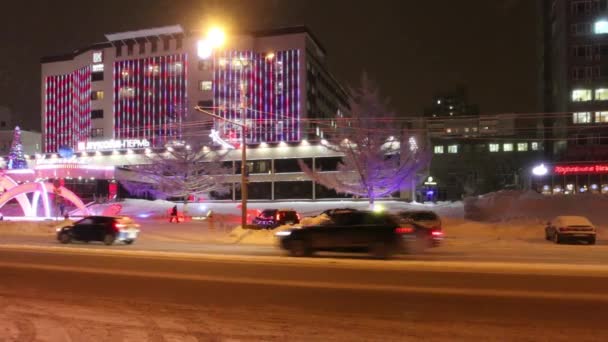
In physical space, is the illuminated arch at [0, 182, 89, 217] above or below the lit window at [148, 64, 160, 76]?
below

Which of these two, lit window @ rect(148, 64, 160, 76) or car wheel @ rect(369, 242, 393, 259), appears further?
lit window @ rect(148, 64, 160, 76)

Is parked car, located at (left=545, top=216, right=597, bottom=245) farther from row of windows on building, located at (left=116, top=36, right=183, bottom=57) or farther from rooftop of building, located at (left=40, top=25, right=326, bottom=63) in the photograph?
row of windows on building, located at (left=116, top=36, right=183, bottom=57)

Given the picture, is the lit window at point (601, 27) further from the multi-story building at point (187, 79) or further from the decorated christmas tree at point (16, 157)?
the decorated christmas tree at point (16, 157)

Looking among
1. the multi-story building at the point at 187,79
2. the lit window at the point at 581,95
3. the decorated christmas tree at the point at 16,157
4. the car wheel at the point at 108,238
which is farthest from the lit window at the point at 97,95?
the car wheel at the point at 108,238

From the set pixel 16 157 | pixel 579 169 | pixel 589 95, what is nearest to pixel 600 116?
pixel 589 95

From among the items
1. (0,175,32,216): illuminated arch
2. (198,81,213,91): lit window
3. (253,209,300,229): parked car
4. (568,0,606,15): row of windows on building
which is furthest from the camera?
(198,81,213,91): lit window

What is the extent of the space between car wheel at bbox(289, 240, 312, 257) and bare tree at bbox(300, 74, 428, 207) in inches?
970

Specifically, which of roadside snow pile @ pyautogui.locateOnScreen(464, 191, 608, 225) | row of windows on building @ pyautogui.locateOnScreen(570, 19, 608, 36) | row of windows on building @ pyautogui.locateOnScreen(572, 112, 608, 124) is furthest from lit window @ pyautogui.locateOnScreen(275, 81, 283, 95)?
roadside snow pile @ pyautogui.locateOnScreen(464, 191, 608, 225)

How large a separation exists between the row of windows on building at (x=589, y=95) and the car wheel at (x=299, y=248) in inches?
3082

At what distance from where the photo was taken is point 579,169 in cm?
7412

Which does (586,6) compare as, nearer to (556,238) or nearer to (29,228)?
(556,238)

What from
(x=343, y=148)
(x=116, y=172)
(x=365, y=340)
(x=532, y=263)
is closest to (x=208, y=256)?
(x=532, y=263)

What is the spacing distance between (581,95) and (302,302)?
85.8 metres

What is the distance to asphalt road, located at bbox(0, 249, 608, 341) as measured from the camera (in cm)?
806
